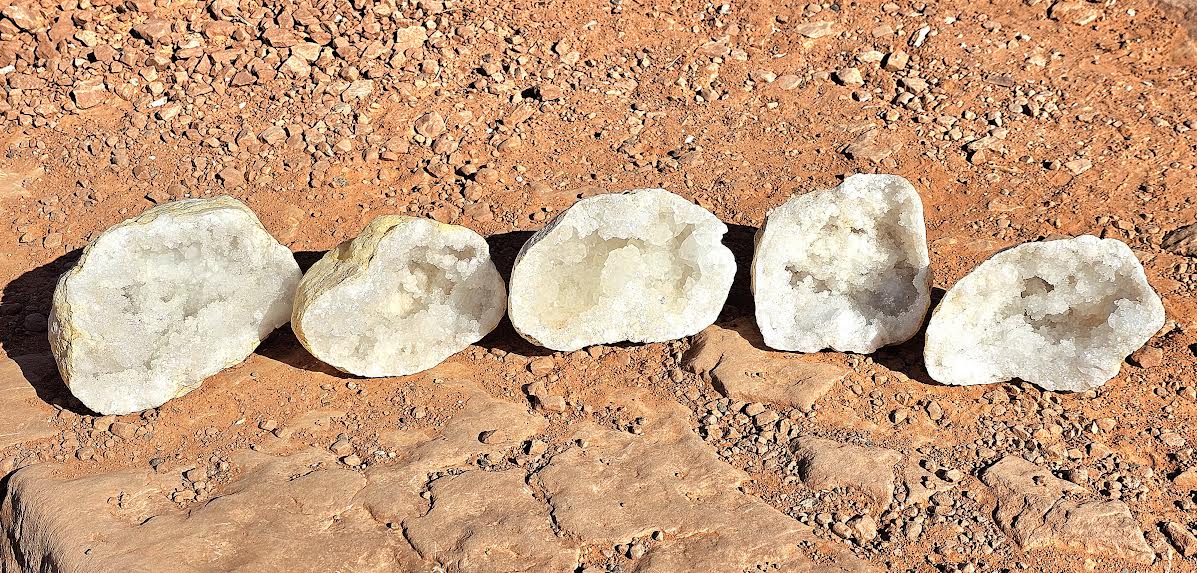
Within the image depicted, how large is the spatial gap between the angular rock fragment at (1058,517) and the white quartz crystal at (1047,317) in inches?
20.0

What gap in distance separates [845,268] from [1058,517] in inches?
51.8

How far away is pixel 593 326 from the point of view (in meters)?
4.46

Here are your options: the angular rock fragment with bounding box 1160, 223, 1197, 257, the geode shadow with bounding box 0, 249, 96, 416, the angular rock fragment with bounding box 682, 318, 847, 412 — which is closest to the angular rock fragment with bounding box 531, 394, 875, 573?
the angular rock fragment with bounding box 682, 318, 847, 412

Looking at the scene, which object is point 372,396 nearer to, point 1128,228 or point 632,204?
point 632,204

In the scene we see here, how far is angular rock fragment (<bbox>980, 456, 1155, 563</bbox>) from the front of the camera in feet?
11.6

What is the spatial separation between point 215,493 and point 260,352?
864mm

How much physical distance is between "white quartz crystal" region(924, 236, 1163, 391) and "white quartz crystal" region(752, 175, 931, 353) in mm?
196

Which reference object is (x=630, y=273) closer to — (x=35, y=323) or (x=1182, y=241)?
(x=1182, y=241)

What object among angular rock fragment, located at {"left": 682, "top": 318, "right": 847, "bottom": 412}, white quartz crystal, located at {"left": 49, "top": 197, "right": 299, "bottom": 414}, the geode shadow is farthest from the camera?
the geode shadow

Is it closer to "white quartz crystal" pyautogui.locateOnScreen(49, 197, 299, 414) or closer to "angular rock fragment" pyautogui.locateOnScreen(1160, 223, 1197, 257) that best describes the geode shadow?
"white quartz crystal" pyautogui.locateOnScreen(49, 197, 299, 414)

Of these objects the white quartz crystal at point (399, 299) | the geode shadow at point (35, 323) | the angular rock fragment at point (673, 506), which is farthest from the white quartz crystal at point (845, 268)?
the geode shadow at point (35, 323)

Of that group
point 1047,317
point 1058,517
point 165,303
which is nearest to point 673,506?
point 1058,517

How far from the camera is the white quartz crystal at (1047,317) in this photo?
408 centimetres

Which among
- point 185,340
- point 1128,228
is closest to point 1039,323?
point 1128,228
